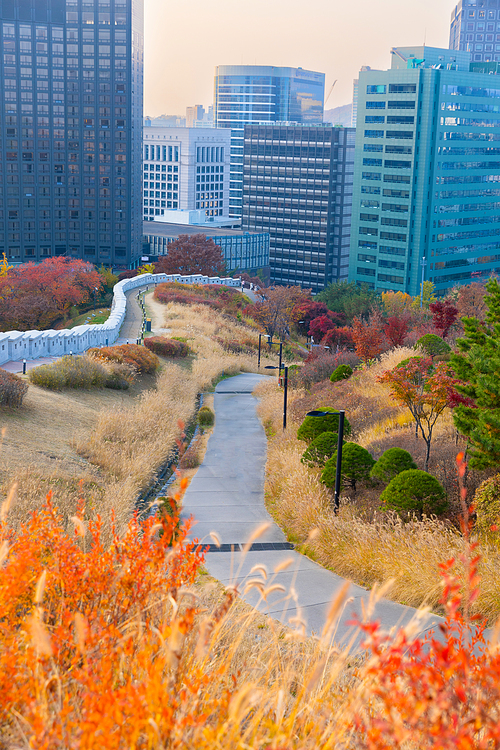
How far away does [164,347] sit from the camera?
125ft

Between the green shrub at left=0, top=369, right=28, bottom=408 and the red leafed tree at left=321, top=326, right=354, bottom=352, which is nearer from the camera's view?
the green shrub at left=0, top=369, right=28, bottom=408

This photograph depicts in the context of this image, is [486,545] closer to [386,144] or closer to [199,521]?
[199,521]

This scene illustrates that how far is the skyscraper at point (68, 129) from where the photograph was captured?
13400 centimetres

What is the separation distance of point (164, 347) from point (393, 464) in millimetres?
22648

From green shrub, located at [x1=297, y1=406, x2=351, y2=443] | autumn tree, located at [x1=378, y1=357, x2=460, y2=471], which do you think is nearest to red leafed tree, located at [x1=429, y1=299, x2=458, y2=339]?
autumn tree, located at [x1=378, y1=357, x2=460, y2=471]

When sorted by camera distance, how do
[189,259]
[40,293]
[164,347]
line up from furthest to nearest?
[189,259]
[40,293]
[164,347]

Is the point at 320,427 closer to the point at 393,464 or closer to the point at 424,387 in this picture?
the point at 424,387

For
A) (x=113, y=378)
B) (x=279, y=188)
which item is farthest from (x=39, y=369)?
(x=279, y=188)

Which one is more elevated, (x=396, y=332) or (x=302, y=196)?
(x=302, y=196)

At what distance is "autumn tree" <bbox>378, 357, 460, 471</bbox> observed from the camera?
18.9 m

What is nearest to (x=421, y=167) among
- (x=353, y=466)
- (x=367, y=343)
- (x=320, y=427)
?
(x=367, y=343)

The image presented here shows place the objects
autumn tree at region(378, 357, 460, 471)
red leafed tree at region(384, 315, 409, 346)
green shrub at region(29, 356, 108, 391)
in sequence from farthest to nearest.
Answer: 1. red leafed tree at region(384, 315, 409, 346)
2. green shrub at region(29, 356, 108, 391)
3. autumn tree at region(378, 357, 460, 471)

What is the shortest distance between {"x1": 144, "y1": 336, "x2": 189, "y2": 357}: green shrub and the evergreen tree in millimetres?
22671

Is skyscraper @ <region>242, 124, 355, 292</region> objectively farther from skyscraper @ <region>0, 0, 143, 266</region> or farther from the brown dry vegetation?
the brown dry vegetation
